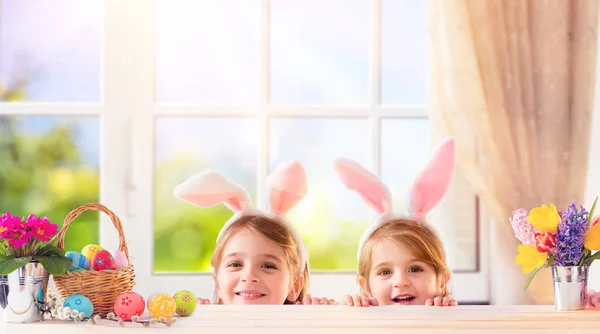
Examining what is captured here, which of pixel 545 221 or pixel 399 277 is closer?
pixel 545 221

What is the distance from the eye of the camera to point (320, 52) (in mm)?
4672

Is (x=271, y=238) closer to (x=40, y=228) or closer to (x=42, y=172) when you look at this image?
(x=40, y=228)

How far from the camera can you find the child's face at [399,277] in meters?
2.10

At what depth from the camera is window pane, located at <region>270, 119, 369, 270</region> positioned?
400 centimetres

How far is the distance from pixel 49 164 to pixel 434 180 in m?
3.39

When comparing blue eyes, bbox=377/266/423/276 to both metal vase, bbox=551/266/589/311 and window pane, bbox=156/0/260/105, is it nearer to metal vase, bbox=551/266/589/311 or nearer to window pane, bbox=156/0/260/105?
metal vase, bbox=551/266/589/311

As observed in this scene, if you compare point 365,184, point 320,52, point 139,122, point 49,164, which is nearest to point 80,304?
point 365,184

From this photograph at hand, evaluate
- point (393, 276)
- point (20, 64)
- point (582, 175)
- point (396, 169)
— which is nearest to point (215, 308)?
point (393, 276)

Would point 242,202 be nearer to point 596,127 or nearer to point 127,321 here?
point 127,321

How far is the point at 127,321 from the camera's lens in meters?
1.53

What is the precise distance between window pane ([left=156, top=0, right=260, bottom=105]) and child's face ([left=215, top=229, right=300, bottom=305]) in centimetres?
157

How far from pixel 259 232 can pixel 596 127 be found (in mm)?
1379

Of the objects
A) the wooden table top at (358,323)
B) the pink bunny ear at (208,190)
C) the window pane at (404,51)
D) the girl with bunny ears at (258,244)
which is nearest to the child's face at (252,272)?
the girl with bunny ears at (258,244)

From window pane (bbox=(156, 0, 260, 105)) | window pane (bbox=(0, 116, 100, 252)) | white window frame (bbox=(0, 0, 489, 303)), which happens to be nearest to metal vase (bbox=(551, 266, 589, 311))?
white window frame (bbox=(0, 0, 489, 303))
